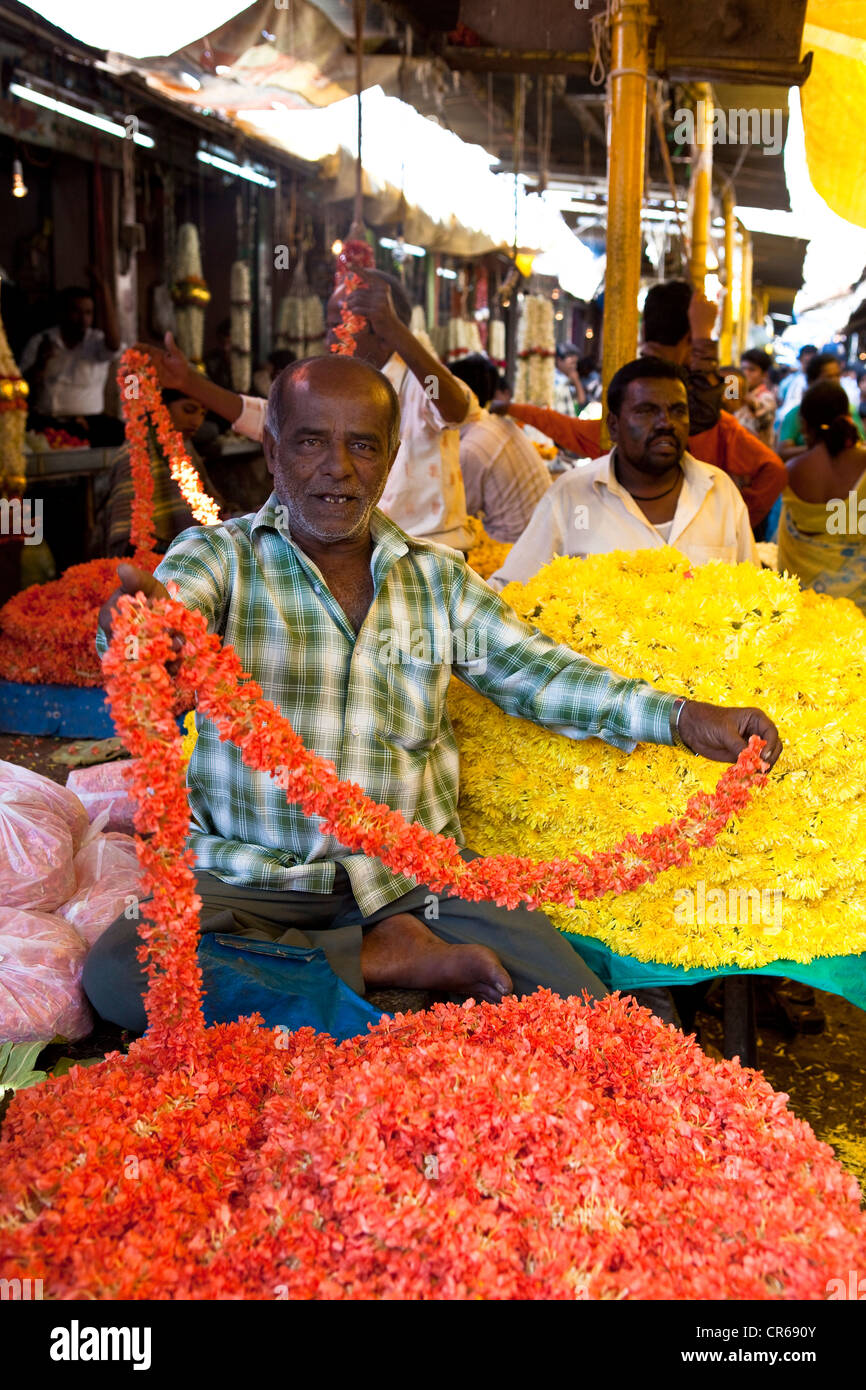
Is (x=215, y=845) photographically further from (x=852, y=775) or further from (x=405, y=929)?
(x=852, y=775)

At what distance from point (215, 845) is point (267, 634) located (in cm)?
43

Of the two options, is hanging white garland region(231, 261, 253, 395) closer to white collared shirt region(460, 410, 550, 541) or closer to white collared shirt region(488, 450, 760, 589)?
white collared shirt region(460, 410, 550, 541)

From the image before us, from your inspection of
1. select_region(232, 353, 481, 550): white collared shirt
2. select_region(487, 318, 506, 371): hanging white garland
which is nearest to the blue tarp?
select_region(232, 353, 481, 550): white collared shirt

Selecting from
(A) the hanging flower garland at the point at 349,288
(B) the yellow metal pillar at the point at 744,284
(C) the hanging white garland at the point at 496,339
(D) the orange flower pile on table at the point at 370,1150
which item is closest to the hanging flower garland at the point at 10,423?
(A) the hanging flower garland at the point at 349,288

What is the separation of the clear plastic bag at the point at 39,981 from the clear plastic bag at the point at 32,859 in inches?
4.4

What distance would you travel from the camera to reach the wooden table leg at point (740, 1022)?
2.79m

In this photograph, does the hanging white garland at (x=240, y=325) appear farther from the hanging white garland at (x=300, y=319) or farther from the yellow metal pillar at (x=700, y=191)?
the yellow metal pillar at (x=700, y=191)

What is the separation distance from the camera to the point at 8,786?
2.77 m

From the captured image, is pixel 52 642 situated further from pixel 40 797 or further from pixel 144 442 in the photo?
pixel 40 797

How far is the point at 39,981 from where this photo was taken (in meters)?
2.30

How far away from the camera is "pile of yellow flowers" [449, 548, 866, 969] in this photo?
2.57m

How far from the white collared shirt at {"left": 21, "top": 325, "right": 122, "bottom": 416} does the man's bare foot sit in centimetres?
621

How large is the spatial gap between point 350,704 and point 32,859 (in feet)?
A: 2.70
